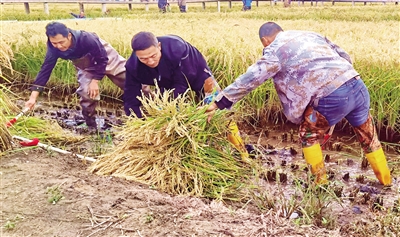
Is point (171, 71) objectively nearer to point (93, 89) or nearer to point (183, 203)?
point (183, 203)

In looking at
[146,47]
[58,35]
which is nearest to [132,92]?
[146,47]

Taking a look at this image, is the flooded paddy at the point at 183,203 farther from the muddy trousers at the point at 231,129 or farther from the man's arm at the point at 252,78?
the man's arm at the point at 252,78

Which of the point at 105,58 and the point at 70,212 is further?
the point at 105,58

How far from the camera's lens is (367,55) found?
228 inches

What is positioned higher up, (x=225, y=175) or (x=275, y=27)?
(x=275, y=27)

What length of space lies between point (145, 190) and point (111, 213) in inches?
22.9

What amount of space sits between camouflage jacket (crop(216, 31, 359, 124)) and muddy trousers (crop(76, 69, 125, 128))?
2.65 metres

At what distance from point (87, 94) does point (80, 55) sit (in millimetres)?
564

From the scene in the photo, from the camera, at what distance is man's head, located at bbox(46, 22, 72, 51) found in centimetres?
508

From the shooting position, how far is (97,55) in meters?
5.74

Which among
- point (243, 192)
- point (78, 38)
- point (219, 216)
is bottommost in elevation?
point (243, 192)

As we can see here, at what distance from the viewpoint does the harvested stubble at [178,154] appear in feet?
12.8

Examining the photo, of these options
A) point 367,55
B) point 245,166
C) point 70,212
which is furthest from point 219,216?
point 367,55

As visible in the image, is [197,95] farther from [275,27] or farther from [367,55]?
[367,55]
